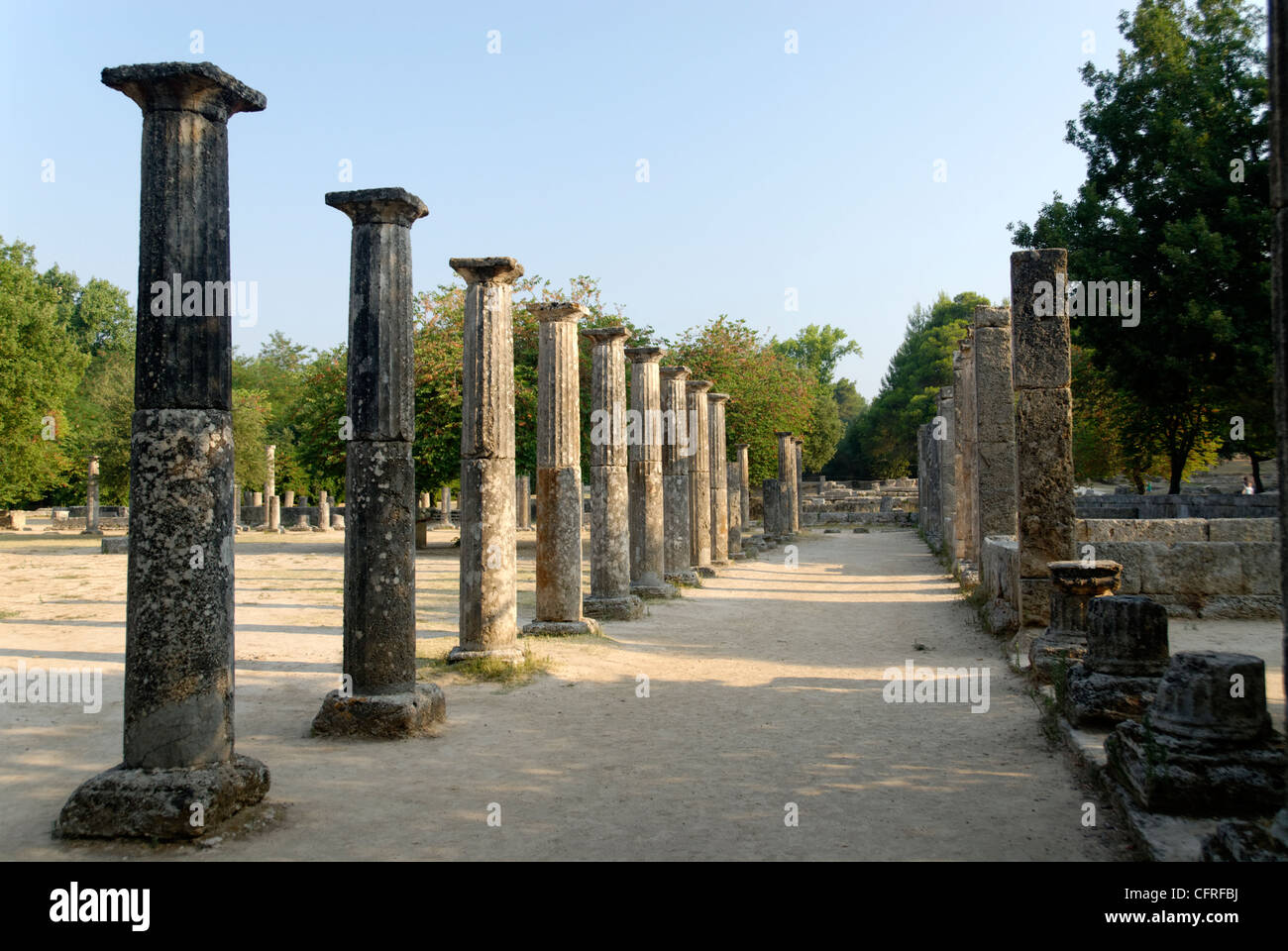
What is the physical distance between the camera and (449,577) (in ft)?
64.9

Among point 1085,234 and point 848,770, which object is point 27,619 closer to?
point 848,770

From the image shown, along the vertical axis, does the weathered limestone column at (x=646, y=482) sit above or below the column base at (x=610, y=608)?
above

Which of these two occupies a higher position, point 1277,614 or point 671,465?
point 671,465

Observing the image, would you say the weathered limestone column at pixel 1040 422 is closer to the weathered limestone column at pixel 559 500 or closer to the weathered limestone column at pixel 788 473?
the weathered limestone column at pixel 559 500

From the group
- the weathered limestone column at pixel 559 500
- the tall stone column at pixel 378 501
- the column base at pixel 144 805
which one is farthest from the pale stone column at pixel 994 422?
the column base at pixel 144 805

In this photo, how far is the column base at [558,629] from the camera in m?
11.8

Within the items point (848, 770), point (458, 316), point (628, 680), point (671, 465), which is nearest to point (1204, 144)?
point (671, 465)

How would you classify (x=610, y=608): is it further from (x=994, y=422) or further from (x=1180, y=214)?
(x=1180, y=214)

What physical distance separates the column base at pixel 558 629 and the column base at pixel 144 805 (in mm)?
6724

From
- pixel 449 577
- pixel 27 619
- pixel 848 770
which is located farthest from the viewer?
pixel 449 577

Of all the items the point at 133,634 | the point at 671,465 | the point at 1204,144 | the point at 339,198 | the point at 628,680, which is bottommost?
the point at 628,680

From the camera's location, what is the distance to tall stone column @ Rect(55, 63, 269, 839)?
5.17 meters

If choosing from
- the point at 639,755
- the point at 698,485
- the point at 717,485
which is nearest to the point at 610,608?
the point at 639,755

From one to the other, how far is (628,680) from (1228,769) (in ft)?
18.8
